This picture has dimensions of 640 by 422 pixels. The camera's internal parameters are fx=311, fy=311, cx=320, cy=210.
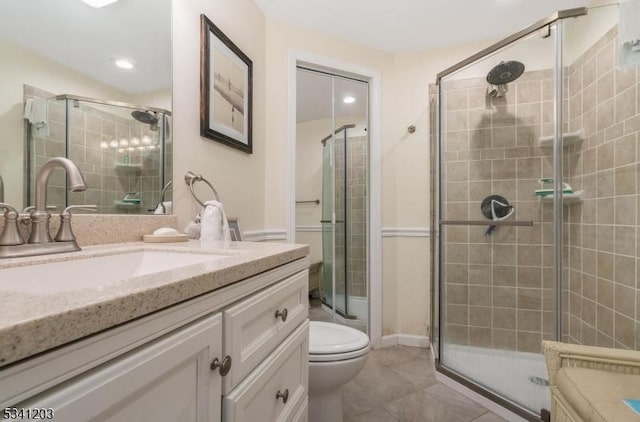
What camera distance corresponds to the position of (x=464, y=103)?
2152 mm

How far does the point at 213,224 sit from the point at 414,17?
74.1 inches

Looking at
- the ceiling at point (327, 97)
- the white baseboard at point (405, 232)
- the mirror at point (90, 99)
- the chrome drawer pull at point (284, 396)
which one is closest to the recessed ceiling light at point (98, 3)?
the mirror at point (90, 99)

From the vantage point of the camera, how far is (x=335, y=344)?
1.40 m

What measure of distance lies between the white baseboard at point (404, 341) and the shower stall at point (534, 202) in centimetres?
17

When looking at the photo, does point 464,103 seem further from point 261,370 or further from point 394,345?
point 261,370

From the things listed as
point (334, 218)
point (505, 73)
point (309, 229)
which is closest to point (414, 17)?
point (505, 73)

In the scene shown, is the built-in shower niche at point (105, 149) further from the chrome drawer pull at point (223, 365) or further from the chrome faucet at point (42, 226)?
the chrome drawer pull at point (223, 365)

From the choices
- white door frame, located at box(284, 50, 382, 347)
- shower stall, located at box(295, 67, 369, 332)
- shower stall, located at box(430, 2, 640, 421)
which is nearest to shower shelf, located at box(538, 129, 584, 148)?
shower stall, located at box(430, 2, 640, 421)

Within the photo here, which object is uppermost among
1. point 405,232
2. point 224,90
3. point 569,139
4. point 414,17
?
point 414,17

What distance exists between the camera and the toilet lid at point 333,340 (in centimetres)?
134

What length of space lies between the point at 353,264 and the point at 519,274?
3.80 feet

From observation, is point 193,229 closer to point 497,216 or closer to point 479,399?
point 479,399

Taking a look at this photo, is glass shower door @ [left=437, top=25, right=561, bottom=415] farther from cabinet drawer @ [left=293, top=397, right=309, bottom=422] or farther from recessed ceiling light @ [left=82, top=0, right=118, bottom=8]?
recessed ceiling light @ [left=82, top=0, right=118, bottom=8]

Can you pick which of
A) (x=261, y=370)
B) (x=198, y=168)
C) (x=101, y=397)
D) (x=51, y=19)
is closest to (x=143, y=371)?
(x=101, y=397)
